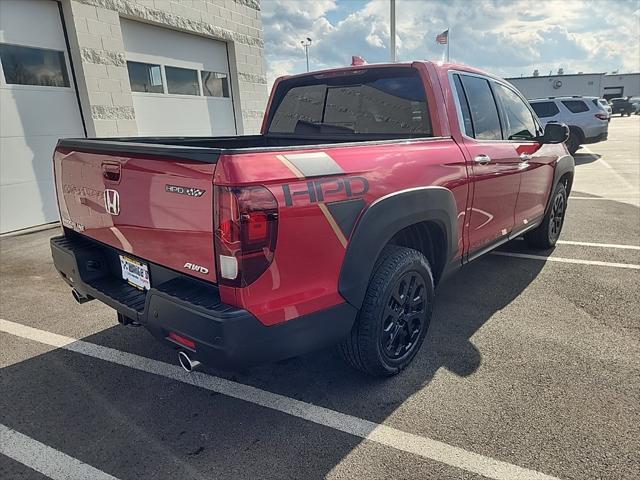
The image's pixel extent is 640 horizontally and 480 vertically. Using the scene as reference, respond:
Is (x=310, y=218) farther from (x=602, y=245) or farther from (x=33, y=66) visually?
(x=33, y=66)

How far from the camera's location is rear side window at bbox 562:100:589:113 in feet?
47.3

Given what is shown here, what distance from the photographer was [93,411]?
8.45 ft

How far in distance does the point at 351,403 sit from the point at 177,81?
901cm

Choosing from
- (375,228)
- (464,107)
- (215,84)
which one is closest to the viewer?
(375,228)

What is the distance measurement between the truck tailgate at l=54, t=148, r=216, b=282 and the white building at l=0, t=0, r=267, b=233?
555cm

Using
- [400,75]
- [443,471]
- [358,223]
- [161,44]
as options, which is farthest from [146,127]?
[443,471]

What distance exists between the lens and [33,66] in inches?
285

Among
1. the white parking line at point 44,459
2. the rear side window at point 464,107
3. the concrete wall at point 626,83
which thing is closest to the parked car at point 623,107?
the concrete wall at point 626,83

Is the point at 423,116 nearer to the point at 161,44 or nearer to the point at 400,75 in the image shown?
the point at 400,75

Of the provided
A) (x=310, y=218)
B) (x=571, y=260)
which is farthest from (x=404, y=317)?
(x=571, y=260)

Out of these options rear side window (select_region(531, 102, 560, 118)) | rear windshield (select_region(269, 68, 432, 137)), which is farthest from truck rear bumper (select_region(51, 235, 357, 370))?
rear side window (select_region(531, 102, 560, 118))

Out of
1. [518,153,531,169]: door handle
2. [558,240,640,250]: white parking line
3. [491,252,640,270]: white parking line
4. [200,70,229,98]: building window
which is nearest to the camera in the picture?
[518,153,531,169]: door handle

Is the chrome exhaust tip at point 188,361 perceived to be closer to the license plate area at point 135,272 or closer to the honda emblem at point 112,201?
the license plate area at point 135,272

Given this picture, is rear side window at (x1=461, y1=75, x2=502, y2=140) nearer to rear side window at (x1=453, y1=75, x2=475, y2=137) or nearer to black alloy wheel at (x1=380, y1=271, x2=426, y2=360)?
rear side window at (x1=453, y1=75, x2=475, y2=137)
